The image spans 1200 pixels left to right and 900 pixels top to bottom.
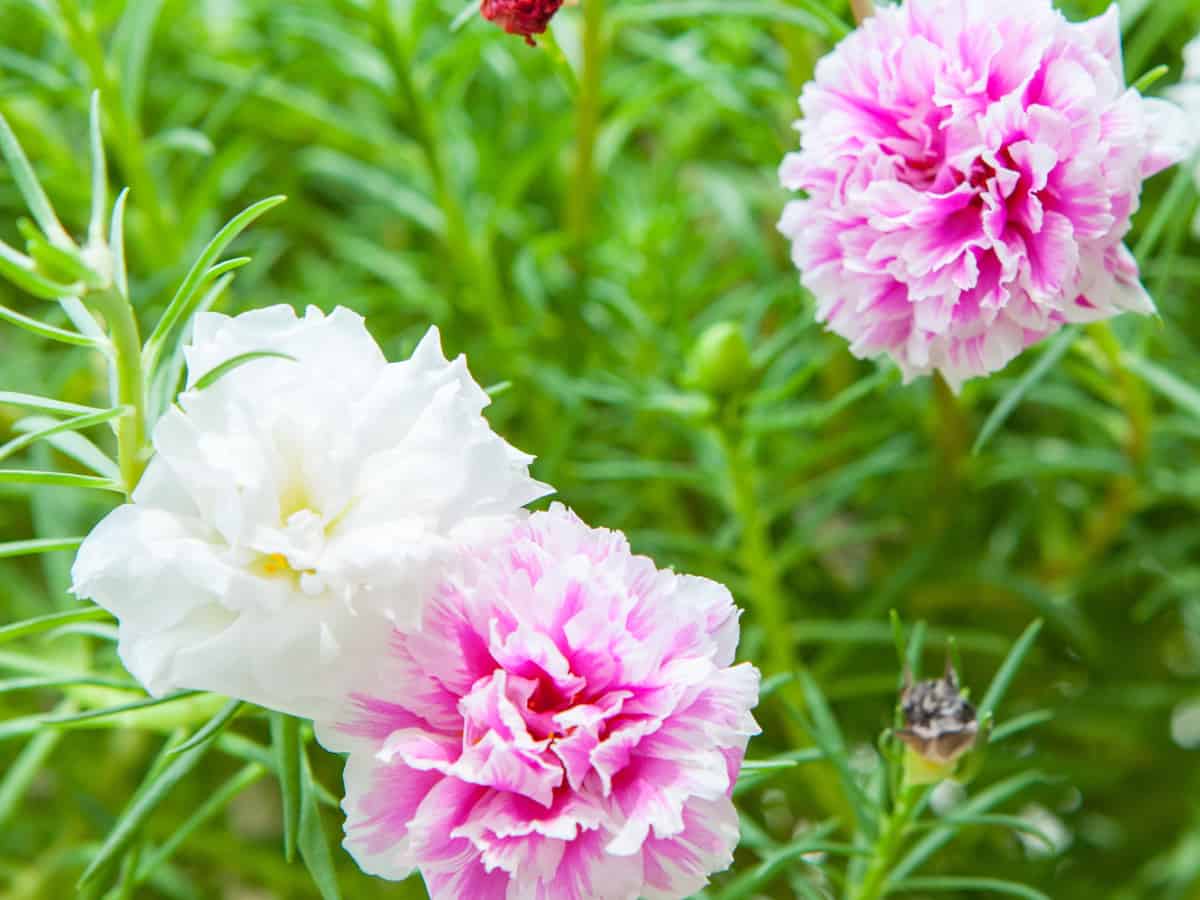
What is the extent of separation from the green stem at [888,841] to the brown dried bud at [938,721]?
0.03m

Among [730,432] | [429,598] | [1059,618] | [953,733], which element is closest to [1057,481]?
[1059,618]

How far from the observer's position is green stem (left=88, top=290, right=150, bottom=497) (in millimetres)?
326

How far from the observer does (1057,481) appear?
0.69 m

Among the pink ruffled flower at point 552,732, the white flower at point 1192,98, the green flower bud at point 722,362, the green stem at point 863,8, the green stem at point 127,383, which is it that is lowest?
the green flower bud at point 722,362

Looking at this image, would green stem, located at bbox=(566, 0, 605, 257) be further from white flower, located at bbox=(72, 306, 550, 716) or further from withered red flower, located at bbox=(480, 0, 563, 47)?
white flower, located at bbox=(72, 306, 550, 716)

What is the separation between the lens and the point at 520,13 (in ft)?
1.25

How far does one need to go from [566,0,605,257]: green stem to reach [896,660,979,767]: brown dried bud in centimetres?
27

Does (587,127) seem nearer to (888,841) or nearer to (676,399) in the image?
(676,399)

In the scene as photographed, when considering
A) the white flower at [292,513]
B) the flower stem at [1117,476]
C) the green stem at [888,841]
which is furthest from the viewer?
the flower stem at [1117,476]

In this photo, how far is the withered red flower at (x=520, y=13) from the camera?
1.25 ft

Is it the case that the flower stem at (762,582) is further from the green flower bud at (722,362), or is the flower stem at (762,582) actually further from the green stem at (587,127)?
the green stem at (587,127)

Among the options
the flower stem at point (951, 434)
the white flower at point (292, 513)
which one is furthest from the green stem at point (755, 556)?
the white flower at point (292, 513)

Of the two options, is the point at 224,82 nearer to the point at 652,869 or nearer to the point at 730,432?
the point at 730,432

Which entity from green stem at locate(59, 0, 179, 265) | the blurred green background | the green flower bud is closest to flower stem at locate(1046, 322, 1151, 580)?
the blurred green background
